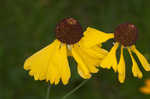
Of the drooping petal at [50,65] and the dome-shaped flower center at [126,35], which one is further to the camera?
the dome-shaped flower center at [126,35]

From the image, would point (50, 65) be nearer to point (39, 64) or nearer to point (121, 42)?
point (39, 64)

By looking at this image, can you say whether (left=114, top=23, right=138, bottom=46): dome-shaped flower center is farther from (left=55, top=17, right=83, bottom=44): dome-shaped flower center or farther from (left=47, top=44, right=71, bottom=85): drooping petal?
(left=47, top=44, right=71, bottom=85): drooping petal

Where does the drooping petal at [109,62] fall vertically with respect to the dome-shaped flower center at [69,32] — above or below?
below

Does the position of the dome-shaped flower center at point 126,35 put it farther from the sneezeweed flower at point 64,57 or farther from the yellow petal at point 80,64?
the yellow petal at point 80,64

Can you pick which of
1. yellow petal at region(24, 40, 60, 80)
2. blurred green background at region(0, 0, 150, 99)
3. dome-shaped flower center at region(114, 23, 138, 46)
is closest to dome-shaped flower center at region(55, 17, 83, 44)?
yellow petal at region(24, 40, 60, 80)

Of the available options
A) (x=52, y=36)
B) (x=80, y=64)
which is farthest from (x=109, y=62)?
(x=52, y=36)

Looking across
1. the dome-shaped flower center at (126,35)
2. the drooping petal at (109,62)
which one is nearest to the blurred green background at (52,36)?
the dome-shaped flower center at (126,35)

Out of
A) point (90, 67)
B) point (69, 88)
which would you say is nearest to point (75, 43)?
point (90, 67)
